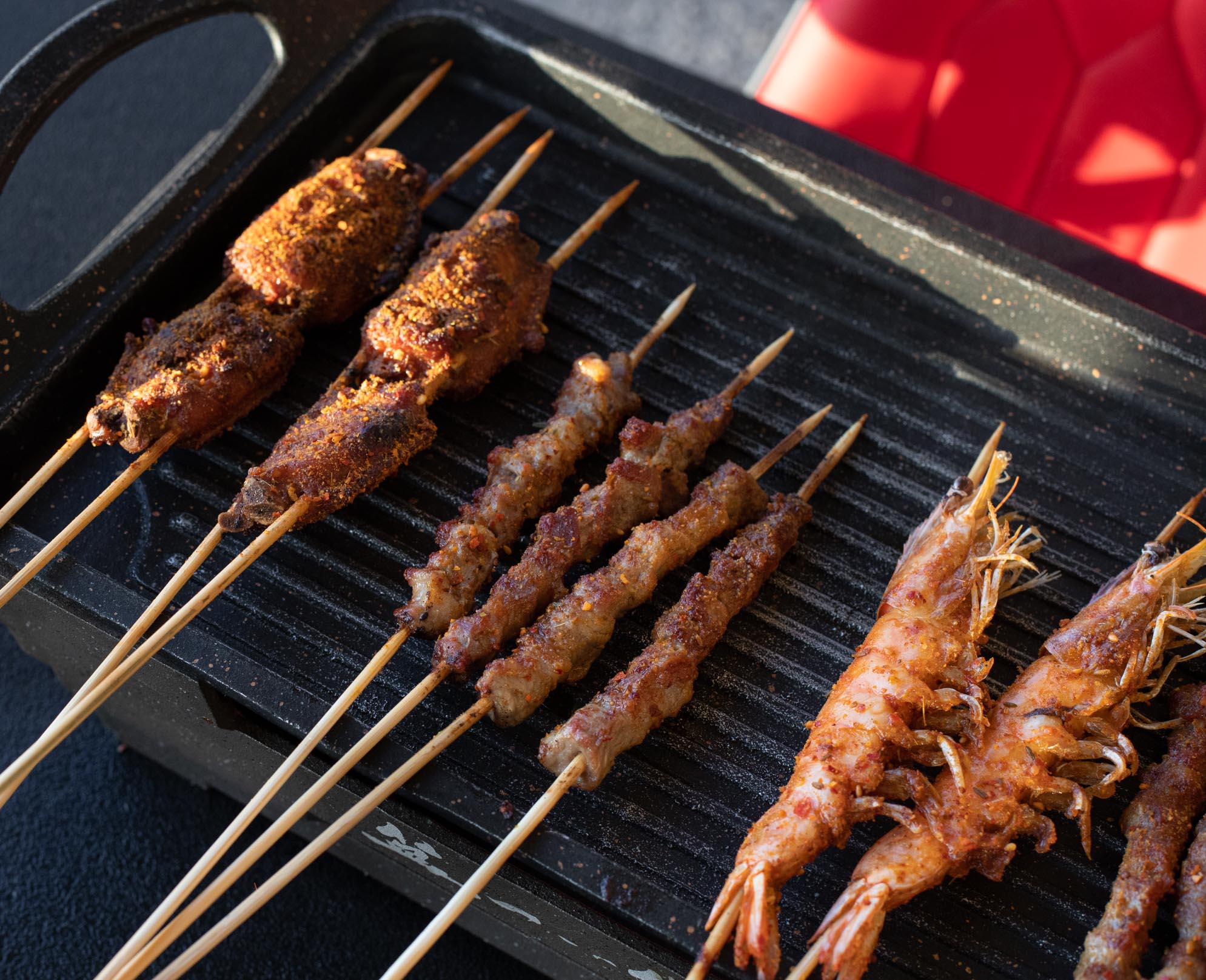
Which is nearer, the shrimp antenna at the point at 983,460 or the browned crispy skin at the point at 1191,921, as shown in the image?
the browned crispy skin at the point at 1191,921

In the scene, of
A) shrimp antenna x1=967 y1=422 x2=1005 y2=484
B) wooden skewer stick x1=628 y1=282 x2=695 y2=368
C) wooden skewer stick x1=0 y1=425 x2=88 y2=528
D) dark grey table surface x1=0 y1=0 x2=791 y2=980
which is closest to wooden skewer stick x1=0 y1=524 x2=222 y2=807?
wooden skewer stick x1=0 y1=425 x2=88 y2=528

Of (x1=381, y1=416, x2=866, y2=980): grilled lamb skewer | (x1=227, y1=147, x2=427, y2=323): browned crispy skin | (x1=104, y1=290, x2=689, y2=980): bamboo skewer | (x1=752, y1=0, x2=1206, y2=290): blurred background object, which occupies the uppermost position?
(x1=752, y1=0, x2=1206, y2=290): blurred background object

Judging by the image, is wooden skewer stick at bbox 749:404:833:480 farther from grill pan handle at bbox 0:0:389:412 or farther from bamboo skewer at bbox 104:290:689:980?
grill pan handle at bbox 0:0:389:412

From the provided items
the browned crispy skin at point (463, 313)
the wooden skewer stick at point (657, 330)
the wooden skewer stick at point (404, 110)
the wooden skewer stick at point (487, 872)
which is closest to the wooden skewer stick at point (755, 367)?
the wooden skewer stick at point (657, 330)

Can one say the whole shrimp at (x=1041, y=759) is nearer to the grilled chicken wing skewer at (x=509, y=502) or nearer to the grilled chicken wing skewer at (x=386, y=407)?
the grilled chicken wing skewer at (x=509, y=502)

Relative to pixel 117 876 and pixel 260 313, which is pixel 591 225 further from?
pixel 117 876

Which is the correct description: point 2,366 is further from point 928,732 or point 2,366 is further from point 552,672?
point 928,732
